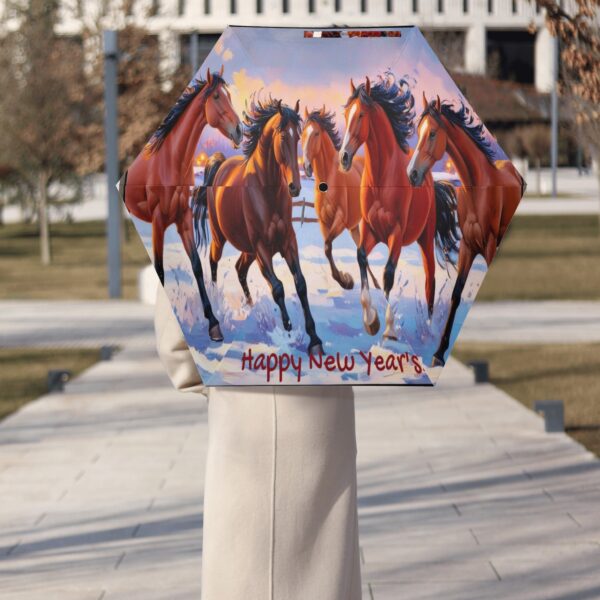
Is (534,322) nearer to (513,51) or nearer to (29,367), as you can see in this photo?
(29,367)

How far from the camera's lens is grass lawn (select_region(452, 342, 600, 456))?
10492 mm

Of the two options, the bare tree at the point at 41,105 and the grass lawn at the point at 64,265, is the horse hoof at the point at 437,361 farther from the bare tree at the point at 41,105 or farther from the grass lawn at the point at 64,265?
the bare tree at the point at 41,105

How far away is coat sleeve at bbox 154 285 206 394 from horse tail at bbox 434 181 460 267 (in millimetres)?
691

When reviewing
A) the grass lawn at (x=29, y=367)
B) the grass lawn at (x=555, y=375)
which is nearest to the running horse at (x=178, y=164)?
the grass lawn at (x=555, y=375)

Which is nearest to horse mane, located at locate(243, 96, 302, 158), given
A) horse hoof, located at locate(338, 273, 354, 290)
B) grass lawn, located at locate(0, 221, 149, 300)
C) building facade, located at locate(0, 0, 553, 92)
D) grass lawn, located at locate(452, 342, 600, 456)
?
horse hoof, located at locate(338, 273, 354, 290)

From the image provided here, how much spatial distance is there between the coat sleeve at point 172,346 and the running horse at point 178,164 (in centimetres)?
24

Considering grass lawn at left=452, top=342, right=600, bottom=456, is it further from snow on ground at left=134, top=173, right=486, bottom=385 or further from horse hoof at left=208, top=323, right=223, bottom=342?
horse hoof at left=208, top=323, right=223, bottom=342

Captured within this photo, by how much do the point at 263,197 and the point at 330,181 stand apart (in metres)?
0.16

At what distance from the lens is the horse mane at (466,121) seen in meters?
3.61

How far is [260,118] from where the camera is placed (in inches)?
141

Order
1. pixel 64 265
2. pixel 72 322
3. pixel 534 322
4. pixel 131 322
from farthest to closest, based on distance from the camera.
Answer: pixel 64 265
pixel 72 322
pixel 131 322
pixel 534 322

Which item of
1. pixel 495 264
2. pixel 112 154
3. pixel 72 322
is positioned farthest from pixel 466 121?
pixel 495 264

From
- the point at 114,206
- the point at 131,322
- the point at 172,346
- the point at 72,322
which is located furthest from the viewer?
the point at 114,206

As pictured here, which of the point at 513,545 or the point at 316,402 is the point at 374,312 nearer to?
the point at 316,402
